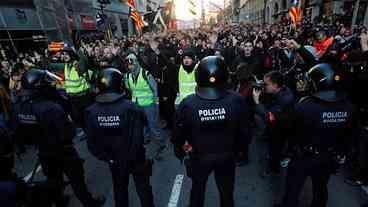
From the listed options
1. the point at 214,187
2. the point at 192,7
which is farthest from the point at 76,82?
the point at 192,7

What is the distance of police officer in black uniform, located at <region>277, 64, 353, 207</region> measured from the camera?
98.0 inches

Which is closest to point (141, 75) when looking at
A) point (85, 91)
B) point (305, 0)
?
point (85, 91)

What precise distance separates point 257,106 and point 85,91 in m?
3.91

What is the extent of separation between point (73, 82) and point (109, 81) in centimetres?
346

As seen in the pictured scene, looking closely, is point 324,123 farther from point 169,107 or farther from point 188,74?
point 169,107

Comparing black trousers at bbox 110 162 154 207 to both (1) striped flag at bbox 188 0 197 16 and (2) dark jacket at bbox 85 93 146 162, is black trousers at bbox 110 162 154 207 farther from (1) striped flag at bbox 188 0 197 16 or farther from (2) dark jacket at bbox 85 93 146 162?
(1) striped flag at bbox 188 0 197 16

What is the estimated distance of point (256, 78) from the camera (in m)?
5.93

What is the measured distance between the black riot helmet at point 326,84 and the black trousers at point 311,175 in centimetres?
65

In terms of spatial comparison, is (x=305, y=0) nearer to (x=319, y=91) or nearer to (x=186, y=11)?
(x=186, y=11)

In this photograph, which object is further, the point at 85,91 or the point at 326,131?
the point at 85,91

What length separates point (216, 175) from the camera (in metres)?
2.80

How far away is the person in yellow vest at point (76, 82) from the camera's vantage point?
567 cm

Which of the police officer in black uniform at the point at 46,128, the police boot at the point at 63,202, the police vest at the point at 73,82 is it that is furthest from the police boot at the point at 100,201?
the police vest at the point at 73,82

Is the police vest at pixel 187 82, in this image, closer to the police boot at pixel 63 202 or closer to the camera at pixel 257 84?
the camera at pixel 257 84
